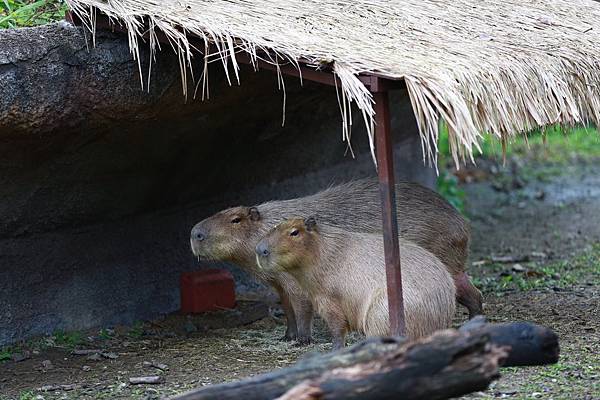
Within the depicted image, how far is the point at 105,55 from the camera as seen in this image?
532 centimetres

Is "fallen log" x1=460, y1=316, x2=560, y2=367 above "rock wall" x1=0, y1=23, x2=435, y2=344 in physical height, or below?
below

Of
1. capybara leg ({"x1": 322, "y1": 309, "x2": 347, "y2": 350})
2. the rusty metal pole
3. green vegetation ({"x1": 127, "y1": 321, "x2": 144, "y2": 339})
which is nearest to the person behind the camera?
the rusty metal pole

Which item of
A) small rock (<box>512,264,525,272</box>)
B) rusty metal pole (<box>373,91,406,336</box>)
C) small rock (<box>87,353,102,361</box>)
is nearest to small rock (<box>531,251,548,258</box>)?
small rock (<box>512,264,525,272</box>)

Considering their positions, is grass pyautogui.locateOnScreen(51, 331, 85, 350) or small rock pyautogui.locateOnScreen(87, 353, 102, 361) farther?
grass pyautogui.locateOnScreen(51, 331, 85, 350)

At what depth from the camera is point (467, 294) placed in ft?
20.5

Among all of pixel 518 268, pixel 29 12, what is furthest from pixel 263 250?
pixel 518 268

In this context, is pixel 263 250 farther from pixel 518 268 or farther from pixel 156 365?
pixel 518 268

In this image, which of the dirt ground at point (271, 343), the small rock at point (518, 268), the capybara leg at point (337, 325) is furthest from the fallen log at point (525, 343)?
the small rock at point (518, 268)

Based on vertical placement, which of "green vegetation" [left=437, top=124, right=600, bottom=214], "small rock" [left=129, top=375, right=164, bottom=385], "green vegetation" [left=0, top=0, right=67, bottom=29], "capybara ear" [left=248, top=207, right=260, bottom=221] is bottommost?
"small rock" [left=129, top=375, right=164, bottom=385]

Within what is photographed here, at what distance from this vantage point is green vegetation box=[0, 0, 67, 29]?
5595mm

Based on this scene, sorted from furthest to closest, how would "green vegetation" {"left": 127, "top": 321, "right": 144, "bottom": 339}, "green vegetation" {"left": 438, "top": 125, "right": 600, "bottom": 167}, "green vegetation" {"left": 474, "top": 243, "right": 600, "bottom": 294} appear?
"green vegetation" {"left": 438, "top": 125, "right": 600, "bottom": 167}, "green vegetation" {"left": 474, "top": 243, "right": 600, "bottom": 294}, "green vegetation" {"left": 127, "top": 321, "right": 144, "bottom": 339}

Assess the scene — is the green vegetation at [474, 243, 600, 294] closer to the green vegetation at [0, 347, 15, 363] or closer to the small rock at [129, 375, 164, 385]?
the small rock at [129, 375, 164, 385]

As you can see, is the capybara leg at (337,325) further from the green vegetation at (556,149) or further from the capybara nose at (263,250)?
the green vegetation at (556,149)

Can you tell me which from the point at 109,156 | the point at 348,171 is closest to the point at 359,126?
the point at 348,171
